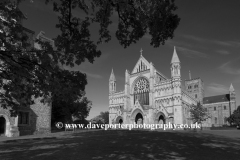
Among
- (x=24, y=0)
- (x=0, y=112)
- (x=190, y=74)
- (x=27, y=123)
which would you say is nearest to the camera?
(x=24, y=0)

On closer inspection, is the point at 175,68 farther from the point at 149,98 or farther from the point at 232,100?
the point at 232,100

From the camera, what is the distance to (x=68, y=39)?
6793mm

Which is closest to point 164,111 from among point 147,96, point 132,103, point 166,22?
point 147,96

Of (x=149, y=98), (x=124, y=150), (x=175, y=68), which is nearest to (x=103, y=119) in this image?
(x=149, y=98)

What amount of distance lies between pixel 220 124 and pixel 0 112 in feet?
285

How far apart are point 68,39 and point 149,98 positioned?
157 feet

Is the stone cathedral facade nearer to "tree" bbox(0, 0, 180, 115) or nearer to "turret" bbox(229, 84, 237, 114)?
"turret" bbox(229, 84, 237, 114)

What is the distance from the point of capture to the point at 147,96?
54.6 metres

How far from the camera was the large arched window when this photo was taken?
5492cm

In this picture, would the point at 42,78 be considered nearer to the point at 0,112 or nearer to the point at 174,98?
the point at 0,112

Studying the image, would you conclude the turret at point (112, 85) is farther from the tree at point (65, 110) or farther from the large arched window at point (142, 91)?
the tree at point (65, 110)

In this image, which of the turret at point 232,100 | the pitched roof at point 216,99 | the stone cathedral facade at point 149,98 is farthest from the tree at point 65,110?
the pitched roof at point 216,99

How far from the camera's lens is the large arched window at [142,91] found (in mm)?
54916

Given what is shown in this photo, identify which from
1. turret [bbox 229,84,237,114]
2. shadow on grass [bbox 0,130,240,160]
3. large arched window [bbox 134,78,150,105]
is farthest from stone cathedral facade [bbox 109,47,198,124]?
turret [bbox 229,84,237,114]
